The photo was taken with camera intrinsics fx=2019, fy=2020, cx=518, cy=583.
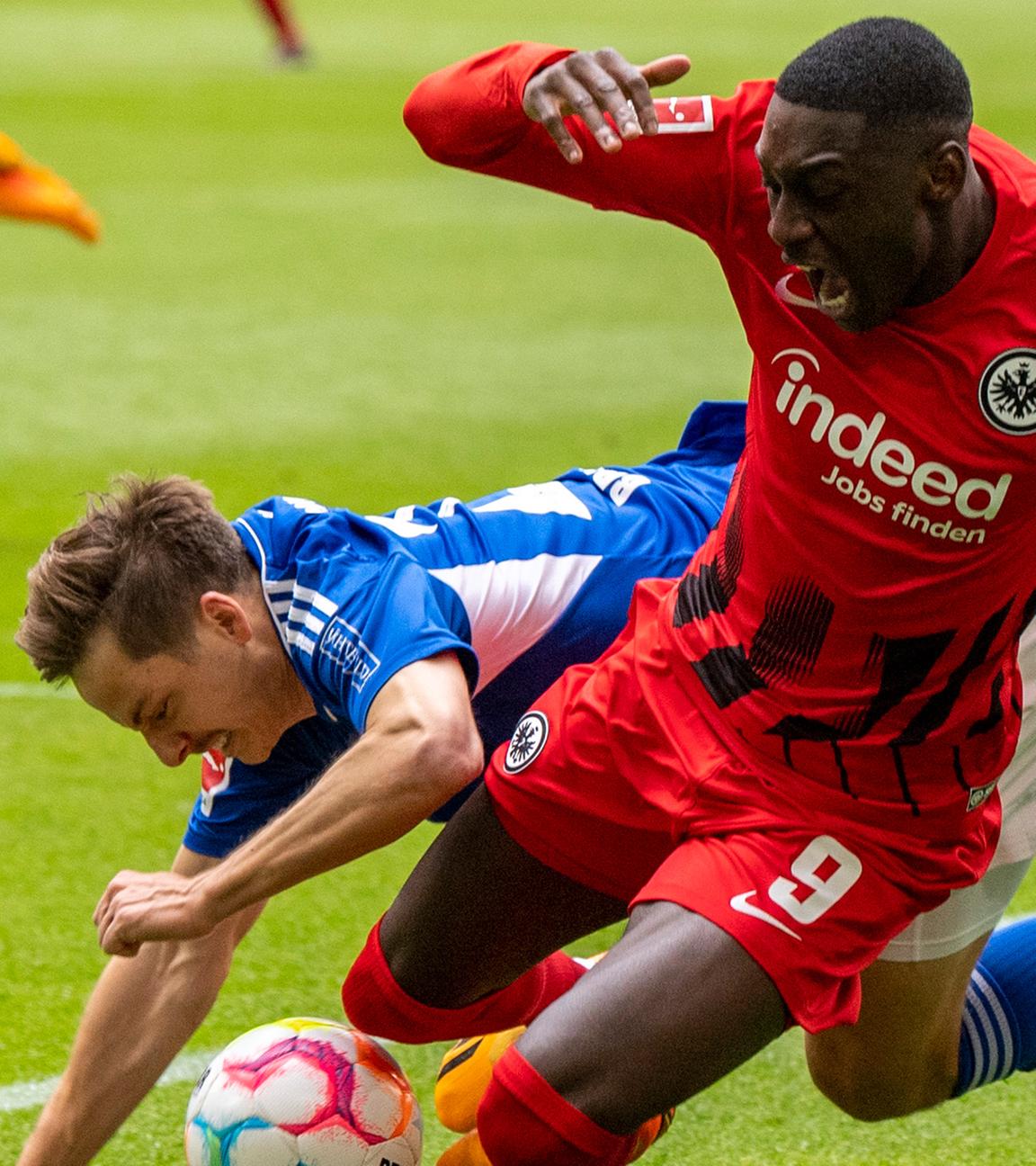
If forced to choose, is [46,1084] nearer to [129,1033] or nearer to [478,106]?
[129,1033]

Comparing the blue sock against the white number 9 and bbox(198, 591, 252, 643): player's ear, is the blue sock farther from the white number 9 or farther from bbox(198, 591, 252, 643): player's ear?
bbox(198, 591, 252, 643): player's ear

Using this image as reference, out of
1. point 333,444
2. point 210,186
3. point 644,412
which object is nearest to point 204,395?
point 333,444

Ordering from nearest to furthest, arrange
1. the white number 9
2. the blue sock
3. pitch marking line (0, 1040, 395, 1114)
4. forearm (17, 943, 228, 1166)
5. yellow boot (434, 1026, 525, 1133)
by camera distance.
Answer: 1. the white number 9
2. the blue sock
3. forearm (17, 943, 228, 1166)
4. yellow boot (434, 1026, 525, 1133)
5. pitch marking line (0, 1040, 395, 1114)

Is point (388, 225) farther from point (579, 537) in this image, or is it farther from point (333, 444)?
point (579, 537)

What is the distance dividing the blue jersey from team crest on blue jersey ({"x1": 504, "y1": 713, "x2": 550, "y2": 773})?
153mm

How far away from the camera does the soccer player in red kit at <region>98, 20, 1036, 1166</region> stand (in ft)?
9.71

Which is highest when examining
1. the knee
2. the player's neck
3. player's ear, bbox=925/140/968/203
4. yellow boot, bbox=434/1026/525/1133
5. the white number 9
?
player's ear, bbox=925/140/968/203

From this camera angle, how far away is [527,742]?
354cm

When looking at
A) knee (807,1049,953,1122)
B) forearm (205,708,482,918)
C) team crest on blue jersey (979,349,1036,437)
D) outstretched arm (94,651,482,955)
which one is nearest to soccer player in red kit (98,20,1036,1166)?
team crest on blue jersey (979,349,1036,437)

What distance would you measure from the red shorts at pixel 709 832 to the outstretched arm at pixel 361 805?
0.28m

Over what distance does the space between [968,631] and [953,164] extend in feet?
2.36

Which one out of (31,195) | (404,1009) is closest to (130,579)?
(404,1009)

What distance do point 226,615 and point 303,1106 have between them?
861mm

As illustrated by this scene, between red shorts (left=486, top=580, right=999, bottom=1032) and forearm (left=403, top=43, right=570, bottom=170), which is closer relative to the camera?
red shorts (left=486, top=580, right=999, bottom=1032)
